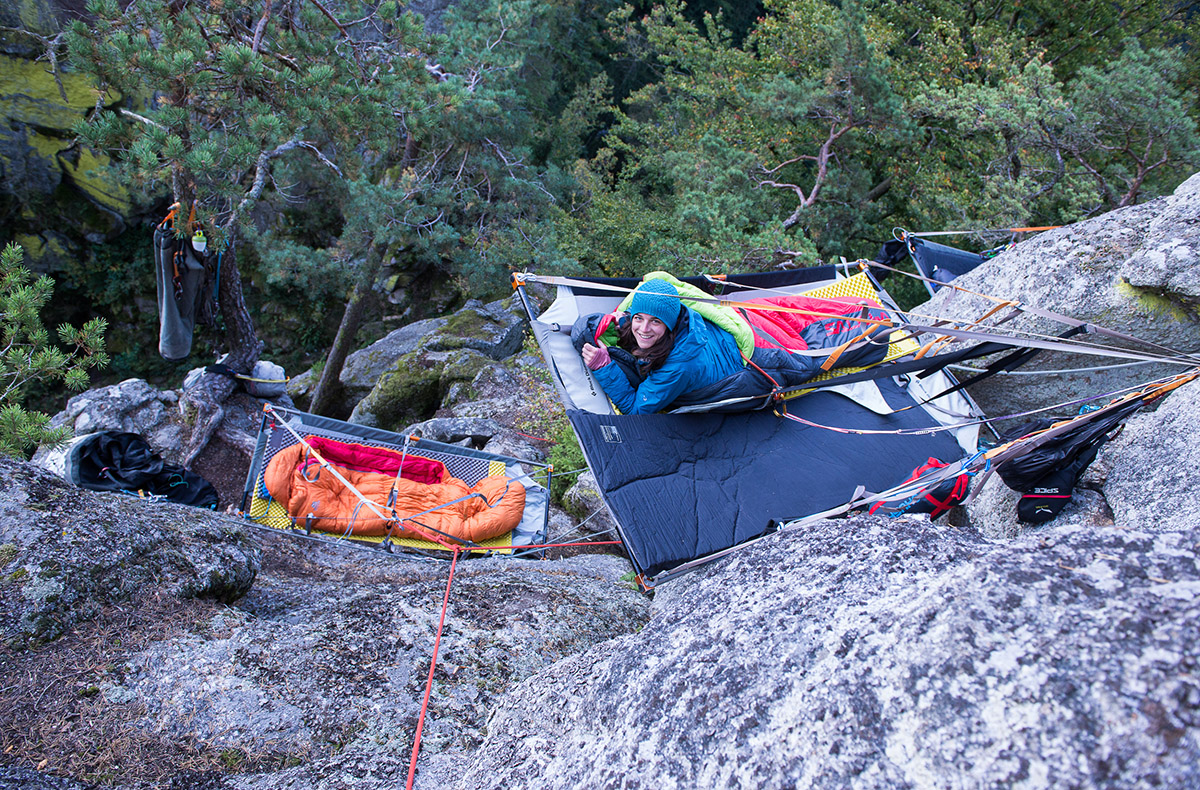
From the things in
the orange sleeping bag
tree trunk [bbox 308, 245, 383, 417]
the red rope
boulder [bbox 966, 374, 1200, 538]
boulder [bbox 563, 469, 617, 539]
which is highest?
boulder [bbox 966, 374, 1200, 538]

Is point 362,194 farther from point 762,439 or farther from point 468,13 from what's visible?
point 762,439

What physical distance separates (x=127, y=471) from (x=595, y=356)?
3806 mm

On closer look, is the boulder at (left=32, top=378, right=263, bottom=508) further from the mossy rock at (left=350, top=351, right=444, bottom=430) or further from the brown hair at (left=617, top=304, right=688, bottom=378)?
the brown hair at (left=617, top=304, right=688, bottom=378)

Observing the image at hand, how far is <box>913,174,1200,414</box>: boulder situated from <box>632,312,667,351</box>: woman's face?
2208mm

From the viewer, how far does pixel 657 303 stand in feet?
11.6

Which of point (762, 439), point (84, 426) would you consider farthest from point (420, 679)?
point (84, 426)

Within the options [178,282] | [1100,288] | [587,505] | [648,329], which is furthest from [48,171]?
[1100,288]

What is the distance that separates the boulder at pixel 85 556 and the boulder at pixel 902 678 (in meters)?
1.43

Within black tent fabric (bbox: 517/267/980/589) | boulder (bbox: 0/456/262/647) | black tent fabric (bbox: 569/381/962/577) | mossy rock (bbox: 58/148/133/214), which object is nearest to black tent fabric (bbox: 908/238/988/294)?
black tent fabric (bbox: 517/267/980/589)

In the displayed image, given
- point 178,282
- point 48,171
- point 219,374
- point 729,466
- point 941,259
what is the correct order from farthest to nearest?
point 48,171 → point 219,374 → point 941,259 → point 178,282 → point 729,466

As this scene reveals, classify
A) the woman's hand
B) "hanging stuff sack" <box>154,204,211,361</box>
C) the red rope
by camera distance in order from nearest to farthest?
the red rope, the woman's hand, "hanging stuff sack" <box>154,204,211,361</box>

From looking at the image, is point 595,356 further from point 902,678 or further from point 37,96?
point 37,96

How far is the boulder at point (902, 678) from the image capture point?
98 cm

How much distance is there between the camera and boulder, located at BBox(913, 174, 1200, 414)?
11.0 ft
